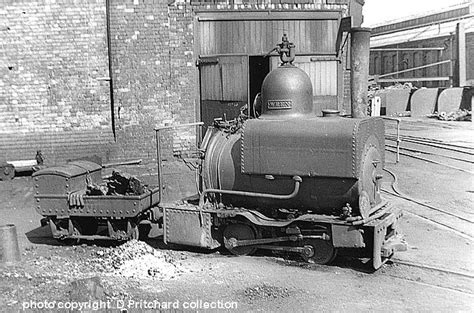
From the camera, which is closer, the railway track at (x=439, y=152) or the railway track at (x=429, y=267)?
the railway track at (x=429, y=267)

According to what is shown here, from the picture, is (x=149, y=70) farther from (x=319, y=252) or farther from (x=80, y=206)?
(x=319, y=252)

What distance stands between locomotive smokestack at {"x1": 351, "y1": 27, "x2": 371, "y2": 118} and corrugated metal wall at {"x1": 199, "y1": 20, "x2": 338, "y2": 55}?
4487 mm

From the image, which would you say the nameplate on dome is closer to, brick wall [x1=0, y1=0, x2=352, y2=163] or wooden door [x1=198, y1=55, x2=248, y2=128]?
wooden door [x1=198, y1=55, x2=248, y2=128]

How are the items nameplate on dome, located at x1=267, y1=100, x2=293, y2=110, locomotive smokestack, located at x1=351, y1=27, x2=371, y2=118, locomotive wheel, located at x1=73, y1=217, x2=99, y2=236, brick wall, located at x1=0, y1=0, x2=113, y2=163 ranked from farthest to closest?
brick wall, located at x1=0, y1=0, x2=113, y2=163, locomotive smokestack, located at x1=351, y1=27, x2=371, y2=118, locomotive wheel, located at x1=73, y1=217, x2=99, y2=236, nameplate on dome, located at x1=267, y1=100, x2=293, y2=110

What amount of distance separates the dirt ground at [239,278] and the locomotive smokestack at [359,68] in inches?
87.2

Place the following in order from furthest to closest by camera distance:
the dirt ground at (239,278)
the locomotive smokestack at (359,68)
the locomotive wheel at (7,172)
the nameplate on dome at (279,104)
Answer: the locomotive wheel at (7,172), the locomotive smokestack at (359,68), the nameplate on dome at (279,104), the dirt ground at (239,278)

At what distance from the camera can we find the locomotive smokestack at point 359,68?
9.29 m

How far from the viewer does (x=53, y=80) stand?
13.5m

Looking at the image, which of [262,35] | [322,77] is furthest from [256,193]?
[262,35]

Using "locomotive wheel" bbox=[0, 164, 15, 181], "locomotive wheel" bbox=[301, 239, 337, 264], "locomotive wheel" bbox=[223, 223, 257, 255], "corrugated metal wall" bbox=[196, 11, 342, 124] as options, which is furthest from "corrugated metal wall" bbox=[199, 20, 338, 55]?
"locomotive wheel" bbox=[301, 239, 337, 264]

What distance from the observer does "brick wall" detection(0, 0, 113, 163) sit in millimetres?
13328

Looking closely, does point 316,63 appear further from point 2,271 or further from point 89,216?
point 2,271

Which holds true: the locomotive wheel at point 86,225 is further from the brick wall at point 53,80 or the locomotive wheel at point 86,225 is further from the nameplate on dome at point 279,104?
the brick wall at point 53,80

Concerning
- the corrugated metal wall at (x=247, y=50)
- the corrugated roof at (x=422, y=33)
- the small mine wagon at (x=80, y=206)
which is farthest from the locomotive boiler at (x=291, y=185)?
the corrugated roof at (x=422, y=33)
